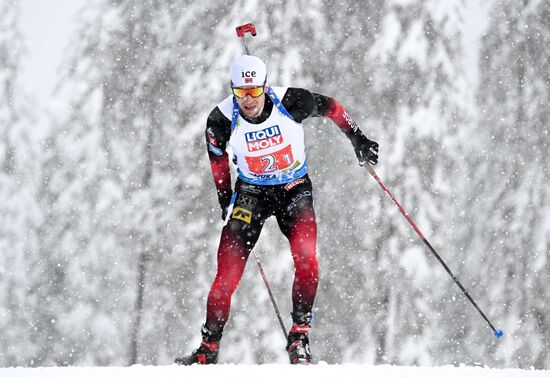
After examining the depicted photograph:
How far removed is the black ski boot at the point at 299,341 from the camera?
19.4 feet

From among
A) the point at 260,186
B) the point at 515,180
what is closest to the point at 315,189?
the point at 515,180

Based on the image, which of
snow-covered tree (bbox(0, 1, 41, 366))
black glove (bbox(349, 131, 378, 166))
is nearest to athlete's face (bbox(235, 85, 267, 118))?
black glove (bbox(349, 131, 378, 166))

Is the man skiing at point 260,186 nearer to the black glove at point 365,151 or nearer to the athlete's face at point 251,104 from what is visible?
the athlete's face at point 251,104

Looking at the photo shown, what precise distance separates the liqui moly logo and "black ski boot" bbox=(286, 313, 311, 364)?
46.4 inches

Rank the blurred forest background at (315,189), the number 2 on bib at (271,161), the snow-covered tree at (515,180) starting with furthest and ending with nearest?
the snow-covered tree at (515,180), the blurred forest background at (315,189), the number 2 on bib at (271,161)

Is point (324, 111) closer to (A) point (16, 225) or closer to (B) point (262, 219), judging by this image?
(B) point (262, 219)

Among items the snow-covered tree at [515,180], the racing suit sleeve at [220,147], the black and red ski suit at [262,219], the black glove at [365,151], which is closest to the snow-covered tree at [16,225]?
the snow-covered tree at [515,180]

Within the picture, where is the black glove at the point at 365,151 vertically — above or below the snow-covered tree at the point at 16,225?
above

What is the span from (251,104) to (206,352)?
169cm

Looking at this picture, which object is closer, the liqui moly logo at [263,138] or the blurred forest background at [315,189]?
the liqui moly logo at [263,138]

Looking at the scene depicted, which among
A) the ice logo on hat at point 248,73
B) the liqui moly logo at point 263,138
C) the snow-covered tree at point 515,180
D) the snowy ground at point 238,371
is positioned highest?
the ice logo on hat at point 248,73

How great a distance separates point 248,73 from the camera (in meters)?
5.89

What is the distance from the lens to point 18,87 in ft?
64.5

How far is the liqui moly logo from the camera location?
607 centimetres
